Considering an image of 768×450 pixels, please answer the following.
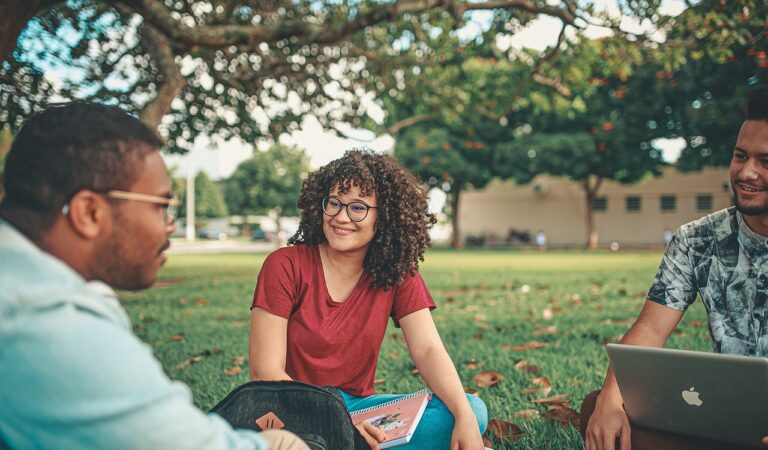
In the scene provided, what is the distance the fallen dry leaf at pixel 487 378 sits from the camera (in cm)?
413

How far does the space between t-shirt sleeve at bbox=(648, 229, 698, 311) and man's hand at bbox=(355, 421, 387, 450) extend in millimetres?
1348

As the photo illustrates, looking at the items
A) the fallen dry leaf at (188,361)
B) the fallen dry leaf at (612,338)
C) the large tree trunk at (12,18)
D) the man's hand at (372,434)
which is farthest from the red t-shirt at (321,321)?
the fallen dry leaf at (612,338)

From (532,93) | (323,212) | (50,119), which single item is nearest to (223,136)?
(532,93)

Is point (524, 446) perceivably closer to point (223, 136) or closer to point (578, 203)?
point (223, 136)

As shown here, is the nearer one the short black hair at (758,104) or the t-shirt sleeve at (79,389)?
the t-shirt sleeve at (79,389)

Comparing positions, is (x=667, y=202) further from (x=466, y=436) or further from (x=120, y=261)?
(x=120, y=261)

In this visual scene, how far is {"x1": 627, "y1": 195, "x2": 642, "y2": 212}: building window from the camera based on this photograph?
35844 mm

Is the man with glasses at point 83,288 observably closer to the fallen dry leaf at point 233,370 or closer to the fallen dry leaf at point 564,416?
the fallen dry leaf at point 564,416

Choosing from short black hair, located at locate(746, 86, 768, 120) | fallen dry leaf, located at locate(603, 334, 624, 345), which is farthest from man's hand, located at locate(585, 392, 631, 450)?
fallen dry leaf, located at locate(603, 334, 624, 345)

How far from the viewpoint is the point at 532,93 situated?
A: 1074cm

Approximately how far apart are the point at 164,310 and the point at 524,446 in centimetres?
629

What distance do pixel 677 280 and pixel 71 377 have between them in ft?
7.90

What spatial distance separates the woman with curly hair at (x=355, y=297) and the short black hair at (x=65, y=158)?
4.22ft

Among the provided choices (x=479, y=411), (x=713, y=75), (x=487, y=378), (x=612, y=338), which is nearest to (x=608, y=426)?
(x=479, y=411)
